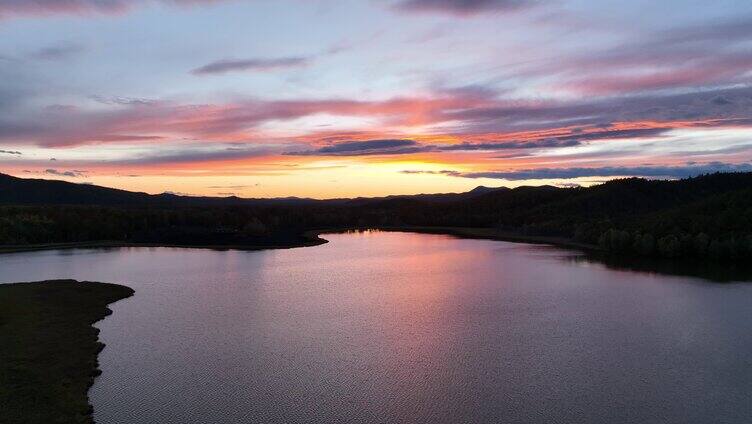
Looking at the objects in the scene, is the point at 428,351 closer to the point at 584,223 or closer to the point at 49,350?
the point at 49,350

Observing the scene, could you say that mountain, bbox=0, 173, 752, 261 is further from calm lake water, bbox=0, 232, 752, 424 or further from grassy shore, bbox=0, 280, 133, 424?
grassy shore, bbox=0, 280, 133, 424

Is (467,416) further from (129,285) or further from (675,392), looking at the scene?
(129,285)

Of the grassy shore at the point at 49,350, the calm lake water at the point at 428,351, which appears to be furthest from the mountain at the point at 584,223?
the grassy shore at the point at 49,350

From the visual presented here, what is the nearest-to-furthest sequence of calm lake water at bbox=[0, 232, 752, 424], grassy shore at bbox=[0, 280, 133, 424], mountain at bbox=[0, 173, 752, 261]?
grassy shore at bbox=[0, 280, 133, 424] < calm lake water at bbox=[0, 232, 752, 424] < mountain at bbox=[0, 173, 752, 261]

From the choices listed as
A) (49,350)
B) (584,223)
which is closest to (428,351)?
(49,350)

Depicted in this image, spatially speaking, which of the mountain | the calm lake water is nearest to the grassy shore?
the calm lake water
